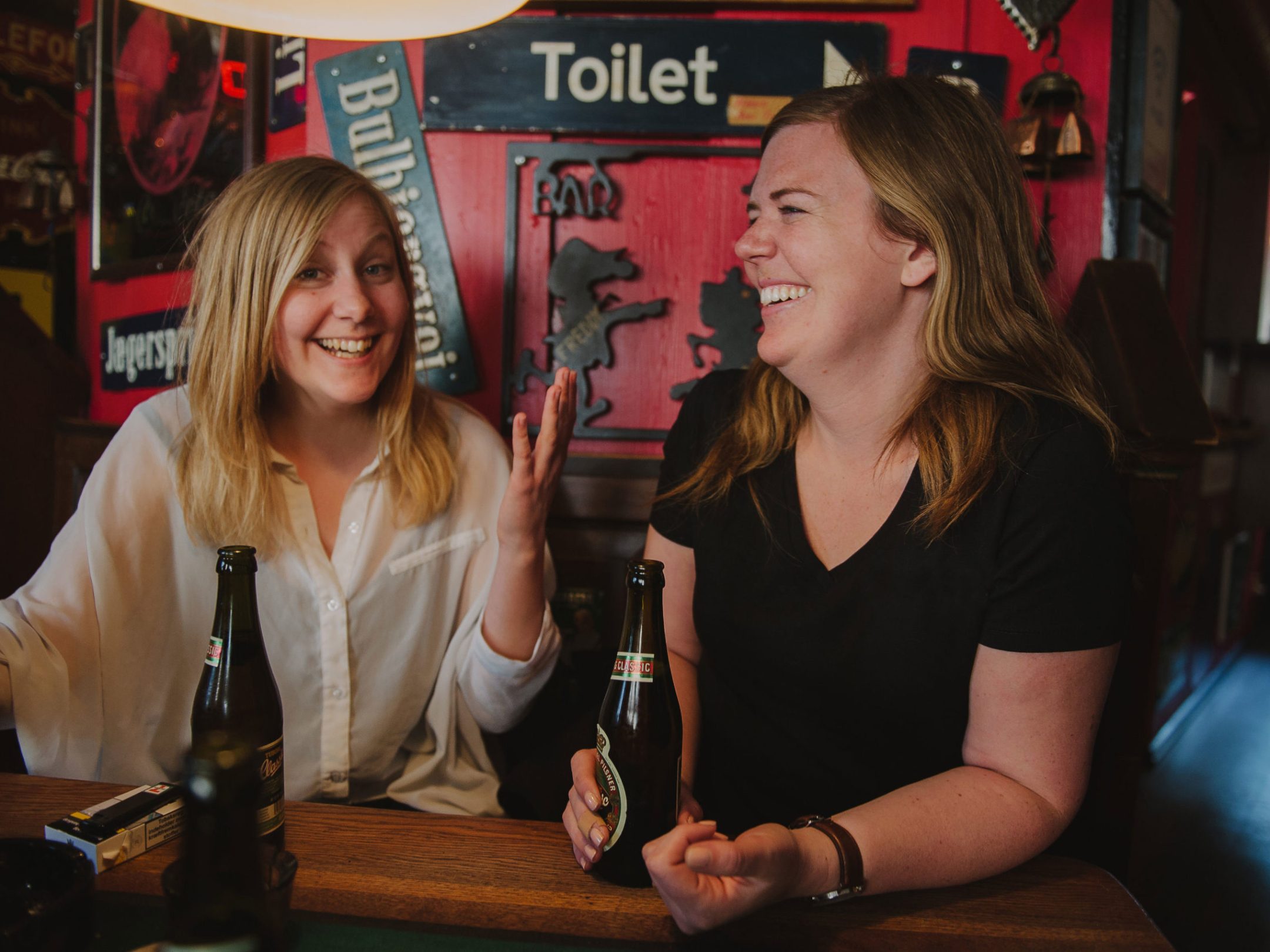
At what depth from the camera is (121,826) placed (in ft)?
3.15

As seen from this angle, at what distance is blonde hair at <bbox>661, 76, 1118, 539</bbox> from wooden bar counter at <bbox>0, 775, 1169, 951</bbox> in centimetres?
47

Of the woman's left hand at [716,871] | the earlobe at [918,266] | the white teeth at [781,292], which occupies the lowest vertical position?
the woman's left hand at [716,871]

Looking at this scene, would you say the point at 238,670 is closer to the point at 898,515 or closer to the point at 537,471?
the point at 537,471

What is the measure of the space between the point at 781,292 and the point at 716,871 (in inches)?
33.8

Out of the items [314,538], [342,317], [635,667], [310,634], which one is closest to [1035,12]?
[342,317]

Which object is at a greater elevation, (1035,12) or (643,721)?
(1035,12)

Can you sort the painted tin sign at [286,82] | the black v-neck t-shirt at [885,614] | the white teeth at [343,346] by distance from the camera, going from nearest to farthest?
the black v-neck t-shirt at [885,614] < the white teeth at [343,346] < the painted tin sign at [286,82]

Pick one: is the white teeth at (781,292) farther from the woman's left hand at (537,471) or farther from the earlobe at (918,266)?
the woman's left hand at (537,471)

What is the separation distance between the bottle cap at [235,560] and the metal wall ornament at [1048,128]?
5.30ft

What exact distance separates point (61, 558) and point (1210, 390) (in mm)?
5930

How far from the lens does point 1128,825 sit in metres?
1.64

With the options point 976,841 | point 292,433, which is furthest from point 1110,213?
point 292,433

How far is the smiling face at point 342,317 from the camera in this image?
1537 millimetres

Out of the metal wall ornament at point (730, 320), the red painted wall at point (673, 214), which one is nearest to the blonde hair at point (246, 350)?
the red painted wall at point (673, 214)
